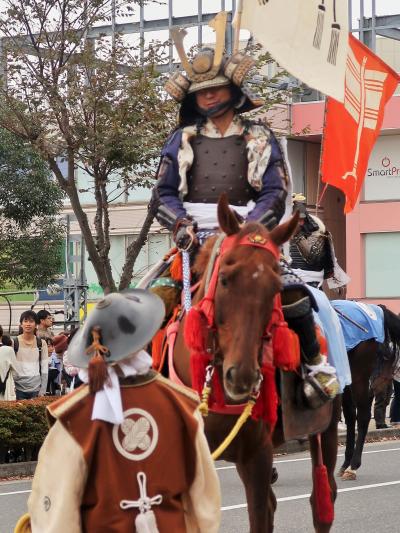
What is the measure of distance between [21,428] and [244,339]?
10.0 m

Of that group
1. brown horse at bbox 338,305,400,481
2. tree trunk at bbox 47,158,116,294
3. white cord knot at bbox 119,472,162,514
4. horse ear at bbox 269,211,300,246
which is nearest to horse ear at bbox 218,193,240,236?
horse ear at bbox 269,211,300,246

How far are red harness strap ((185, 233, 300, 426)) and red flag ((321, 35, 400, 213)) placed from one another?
18.6 ft

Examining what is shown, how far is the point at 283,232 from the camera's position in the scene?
6.70 meters

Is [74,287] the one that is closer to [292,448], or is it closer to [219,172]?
[292,448]

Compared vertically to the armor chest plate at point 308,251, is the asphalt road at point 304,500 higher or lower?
Answer: lower

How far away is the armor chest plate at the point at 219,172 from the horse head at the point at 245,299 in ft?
4.65

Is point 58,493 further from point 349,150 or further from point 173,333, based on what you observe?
point 349,150

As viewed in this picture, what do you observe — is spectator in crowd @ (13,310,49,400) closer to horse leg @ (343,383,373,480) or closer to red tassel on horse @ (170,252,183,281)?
horse leg @ (343,383,373,480)

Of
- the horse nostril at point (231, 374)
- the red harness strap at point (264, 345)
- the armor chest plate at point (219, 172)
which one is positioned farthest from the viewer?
the armor chest plate at point (219, 172)

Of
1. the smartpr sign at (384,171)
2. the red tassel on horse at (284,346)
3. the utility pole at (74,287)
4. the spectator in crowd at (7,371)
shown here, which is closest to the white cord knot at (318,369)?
the red tassel on horse at (284,346)

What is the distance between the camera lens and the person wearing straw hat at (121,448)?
16.0 feet

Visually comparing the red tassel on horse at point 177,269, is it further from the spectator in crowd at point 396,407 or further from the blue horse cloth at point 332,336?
the spectator in crowd at point 396,407

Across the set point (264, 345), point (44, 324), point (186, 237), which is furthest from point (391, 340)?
point (264, 345)

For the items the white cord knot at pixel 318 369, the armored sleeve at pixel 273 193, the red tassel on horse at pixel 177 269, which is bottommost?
the white cord knot at pixel 318 369
